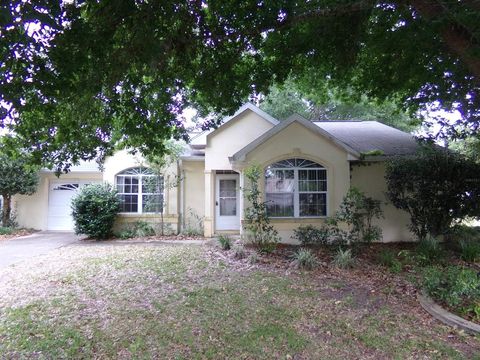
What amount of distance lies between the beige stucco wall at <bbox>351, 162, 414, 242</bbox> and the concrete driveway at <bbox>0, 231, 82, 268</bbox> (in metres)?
10.0

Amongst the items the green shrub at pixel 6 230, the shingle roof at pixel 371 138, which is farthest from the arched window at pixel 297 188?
the green shrub at pixel 6 230

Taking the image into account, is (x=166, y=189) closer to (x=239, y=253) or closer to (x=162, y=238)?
(x=162, y=238)

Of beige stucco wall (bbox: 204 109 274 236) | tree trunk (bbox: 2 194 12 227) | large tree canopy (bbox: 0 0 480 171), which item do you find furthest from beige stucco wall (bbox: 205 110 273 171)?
tree trunk (bbox: 2 194 12 227)

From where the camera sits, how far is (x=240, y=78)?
30.5 ft

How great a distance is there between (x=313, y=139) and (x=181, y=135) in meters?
4.56

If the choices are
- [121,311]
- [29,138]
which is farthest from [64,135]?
[121,311]

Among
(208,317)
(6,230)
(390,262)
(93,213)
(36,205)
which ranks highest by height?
(36,205)

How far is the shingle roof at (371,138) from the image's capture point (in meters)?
12.8

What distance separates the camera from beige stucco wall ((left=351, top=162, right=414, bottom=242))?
12836mm

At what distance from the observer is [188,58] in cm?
729

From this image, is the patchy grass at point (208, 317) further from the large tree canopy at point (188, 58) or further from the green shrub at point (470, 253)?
the green shrub at point (470, 253)

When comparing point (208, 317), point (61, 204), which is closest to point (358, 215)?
point (208, 317)

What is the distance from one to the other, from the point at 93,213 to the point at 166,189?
9.11ft

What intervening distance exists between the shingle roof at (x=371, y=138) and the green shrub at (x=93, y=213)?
8472 millimetres
